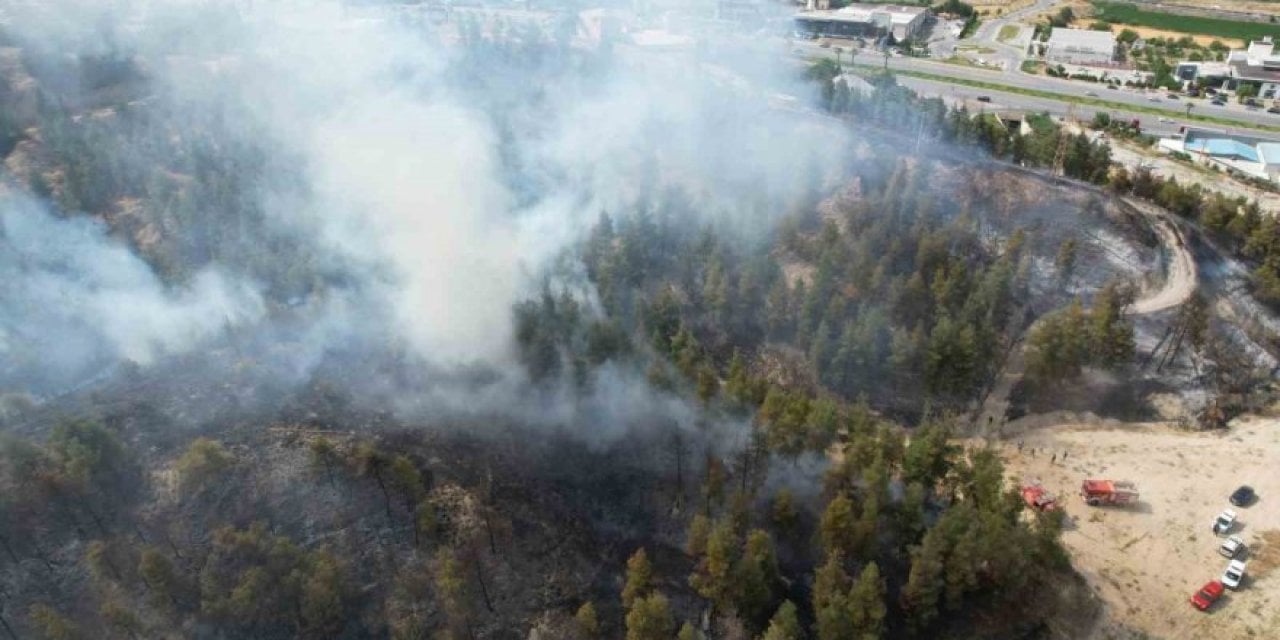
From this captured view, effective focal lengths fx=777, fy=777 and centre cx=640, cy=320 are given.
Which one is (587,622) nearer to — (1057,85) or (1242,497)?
(1242,497)

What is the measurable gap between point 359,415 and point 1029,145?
41.1 meters

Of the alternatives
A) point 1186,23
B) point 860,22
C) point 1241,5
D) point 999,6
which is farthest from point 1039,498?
point 1241,5

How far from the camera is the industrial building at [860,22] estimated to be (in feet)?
259

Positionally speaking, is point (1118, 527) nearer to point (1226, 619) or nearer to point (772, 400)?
point (1226, 619)

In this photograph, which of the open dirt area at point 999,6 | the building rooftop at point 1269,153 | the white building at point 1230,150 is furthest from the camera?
the open dirt area at point 999,6

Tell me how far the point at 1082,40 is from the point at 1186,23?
22.9 meters

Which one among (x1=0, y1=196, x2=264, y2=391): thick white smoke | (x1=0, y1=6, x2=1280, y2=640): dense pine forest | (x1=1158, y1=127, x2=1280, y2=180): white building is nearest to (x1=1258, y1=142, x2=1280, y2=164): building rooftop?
(x1=1158, y1=127, x2=1280, y2=180): white building

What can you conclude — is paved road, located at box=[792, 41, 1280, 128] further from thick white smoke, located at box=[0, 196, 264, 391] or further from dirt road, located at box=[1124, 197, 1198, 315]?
thick white smoke, located at box=[0, 196, 264, 391]

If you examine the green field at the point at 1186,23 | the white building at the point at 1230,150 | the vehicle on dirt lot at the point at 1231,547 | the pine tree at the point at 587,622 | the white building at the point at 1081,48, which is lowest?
the vehicle on dirt lot at the point at 1231,547

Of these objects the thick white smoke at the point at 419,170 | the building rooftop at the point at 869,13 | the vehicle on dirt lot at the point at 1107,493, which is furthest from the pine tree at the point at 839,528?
the building rooftop at the point at 869,13

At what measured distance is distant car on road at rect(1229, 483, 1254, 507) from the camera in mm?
30641

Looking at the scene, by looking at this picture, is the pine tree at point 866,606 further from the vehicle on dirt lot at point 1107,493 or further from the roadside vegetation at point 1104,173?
the roadside vegetation at point 1104,173

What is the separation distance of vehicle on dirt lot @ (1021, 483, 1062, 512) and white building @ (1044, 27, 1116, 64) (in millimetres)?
64391

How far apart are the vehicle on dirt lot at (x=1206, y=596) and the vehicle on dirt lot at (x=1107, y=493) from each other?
428cm
